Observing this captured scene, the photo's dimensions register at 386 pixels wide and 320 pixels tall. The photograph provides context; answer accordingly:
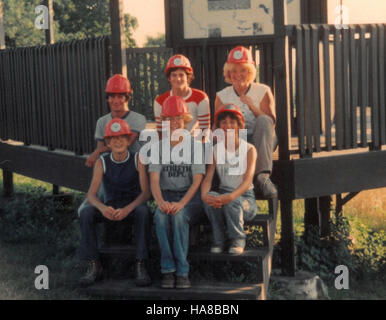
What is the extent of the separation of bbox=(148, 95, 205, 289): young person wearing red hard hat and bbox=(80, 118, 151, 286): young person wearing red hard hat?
21cm

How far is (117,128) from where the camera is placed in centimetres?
632

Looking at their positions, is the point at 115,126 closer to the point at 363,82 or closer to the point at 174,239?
the point at 174,239

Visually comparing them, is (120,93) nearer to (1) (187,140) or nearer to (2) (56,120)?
(1) (187,140)

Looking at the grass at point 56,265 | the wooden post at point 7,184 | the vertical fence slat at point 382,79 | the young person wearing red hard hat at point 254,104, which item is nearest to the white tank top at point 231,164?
the young person wearing red hard hat at point 254,104

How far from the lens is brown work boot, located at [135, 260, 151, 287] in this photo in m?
6.17

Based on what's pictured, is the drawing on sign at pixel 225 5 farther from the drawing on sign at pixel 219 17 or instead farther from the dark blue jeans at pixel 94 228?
the dark blue jeans at pixel 94 228

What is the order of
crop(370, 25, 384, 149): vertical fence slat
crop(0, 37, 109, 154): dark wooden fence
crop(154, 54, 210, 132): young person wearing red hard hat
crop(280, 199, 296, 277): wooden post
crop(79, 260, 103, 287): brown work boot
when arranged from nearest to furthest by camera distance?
crop(79, 260, 103, 287): brown work boot → crop(154, 54, 210, 132): young person wearing red hard hat → crop(280, 199, 296, 277): wooden post → crop(370, 25, 384, 149): vertical fence slat → crop(0, 37, 109, 154): dark wooden fence

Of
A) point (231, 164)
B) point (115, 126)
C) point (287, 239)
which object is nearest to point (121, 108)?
point (115, 126)

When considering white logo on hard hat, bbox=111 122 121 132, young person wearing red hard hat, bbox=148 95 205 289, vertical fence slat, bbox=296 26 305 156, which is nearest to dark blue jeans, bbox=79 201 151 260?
young person wearing red hard hat, bbox=148 95 205 289

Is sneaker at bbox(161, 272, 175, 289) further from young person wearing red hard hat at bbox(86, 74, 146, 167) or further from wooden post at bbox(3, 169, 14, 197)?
wooden post at bbox(3, 169, 14, 197)

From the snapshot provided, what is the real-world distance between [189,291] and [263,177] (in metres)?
1.30

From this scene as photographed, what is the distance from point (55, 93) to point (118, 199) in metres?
3.16

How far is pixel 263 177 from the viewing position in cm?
656
